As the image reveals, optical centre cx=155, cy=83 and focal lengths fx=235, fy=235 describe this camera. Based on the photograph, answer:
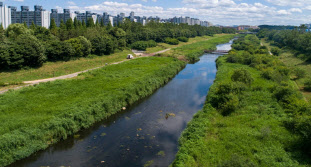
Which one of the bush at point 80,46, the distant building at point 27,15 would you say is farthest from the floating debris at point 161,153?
the distant building at point 27,15

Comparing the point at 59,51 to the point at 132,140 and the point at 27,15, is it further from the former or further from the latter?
the point at 27,15

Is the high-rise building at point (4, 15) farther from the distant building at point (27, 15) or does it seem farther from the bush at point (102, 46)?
the bush at point (102, 46)

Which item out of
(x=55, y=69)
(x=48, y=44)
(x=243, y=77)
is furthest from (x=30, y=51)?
(x=243, y=77)

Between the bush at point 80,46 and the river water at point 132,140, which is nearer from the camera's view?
the river water at point 132,140

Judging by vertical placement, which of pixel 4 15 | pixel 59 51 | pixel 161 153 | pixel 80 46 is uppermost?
pixel 4 15

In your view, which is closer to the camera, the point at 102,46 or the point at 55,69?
the point at 55,69

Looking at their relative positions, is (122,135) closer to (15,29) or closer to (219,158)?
(219,158)

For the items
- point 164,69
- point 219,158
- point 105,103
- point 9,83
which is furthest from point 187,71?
point 219,158
